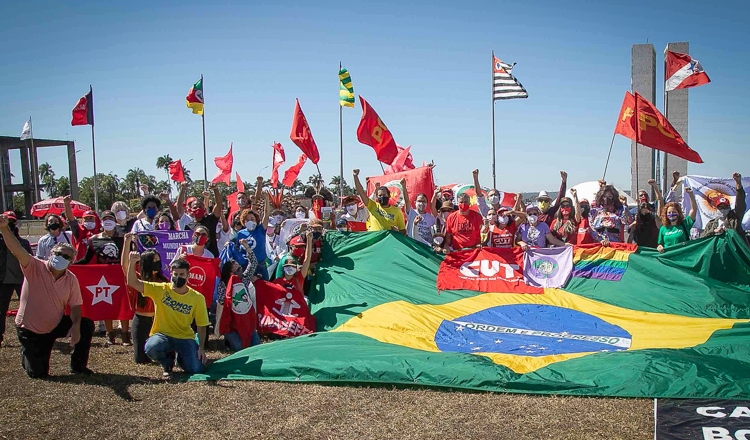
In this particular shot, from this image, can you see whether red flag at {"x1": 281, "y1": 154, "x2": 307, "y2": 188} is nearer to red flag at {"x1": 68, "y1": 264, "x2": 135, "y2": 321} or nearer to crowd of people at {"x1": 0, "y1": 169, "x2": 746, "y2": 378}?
crowd of people at {"x1": 0, "y1": 169, "x2": 746, "y2": 378}

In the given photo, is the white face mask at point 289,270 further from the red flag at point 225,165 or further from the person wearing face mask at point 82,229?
the red flag at point 225,165

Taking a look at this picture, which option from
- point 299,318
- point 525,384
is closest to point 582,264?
point 525,384

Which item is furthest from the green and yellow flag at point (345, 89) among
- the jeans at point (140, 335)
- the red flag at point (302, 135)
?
the jeans at point (140, 335)

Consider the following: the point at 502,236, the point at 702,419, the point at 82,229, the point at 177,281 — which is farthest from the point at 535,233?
the point at 82,229

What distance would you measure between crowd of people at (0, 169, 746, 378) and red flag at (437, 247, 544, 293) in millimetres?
332

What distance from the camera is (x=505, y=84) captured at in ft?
56.6

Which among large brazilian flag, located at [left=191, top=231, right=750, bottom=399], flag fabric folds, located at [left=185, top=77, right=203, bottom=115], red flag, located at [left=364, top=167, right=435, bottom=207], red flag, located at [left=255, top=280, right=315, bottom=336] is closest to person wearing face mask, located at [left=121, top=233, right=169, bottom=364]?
large brazilian flag, located at [left=191, top=231, right=750, bottom=399]

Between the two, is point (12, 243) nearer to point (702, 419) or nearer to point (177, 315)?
point (177, 315)

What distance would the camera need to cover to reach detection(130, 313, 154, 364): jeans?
644 cm

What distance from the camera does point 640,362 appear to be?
206 inches

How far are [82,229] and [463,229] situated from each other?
6006 millimetres

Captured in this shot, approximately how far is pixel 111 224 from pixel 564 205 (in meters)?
6.88

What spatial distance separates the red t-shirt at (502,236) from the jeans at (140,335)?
5.16m

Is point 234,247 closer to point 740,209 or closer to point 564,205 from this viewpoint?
point 564,205
